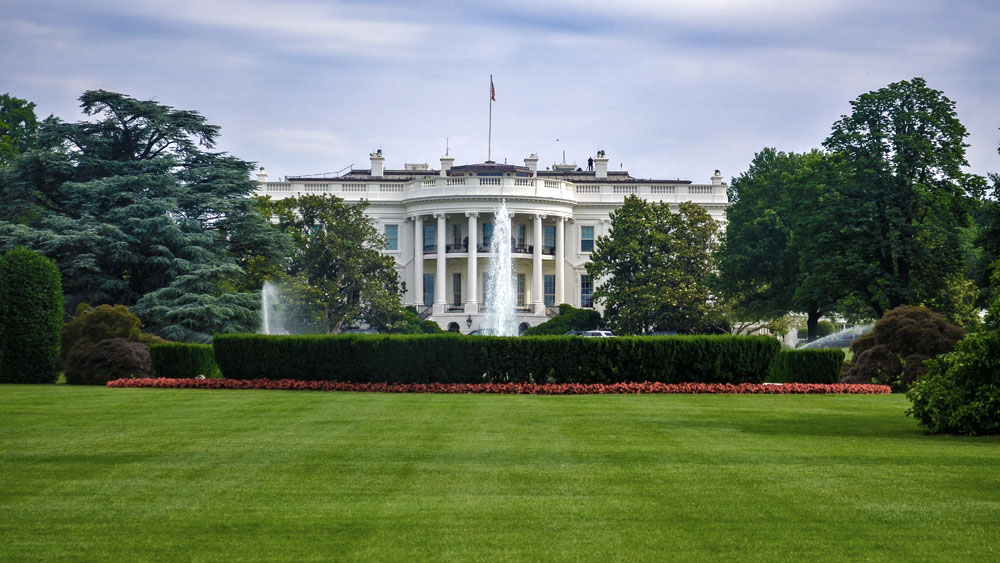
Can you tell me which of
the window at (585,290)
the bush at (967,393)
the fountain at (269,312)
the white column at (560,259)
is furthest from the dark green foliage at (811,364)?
the window at (585,290)

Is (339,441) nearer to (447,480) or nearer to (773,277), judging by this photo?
(447,480)

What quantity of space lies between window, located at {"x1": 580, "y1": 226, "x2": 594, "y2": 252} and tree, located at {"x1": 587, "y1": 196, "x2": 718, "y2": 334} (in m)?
18.3

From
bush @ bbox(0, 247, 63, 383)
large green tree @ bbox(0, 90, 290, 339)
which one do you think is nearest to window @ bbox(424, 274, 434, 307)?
large green tree @ bbox(0, 90, 290, 339)

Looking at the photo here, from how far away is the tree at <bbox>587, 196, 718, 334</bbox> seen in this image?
56.2 m

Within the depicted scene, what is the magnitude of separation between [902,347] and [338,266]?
36507 millimetres

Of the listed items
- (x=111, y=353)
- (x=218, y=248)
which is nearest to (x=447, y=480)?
(x=111, y=353)

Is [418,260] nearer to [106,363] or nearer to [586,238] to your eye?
[586,238]

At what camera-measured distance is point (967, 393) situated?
14.5 m

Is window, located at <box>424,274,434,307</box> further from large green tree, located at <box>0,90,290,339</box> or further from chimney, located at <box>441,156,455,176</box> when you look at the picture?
large green tree, located at <box>0,90,290,339</box>

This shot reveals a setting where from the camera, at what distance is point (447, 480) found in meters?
10.2

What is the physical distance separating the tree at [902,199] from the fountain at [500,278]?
900 inches

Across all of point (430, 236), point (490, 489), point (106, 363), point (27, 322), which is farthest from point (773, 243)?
point (490, 489)

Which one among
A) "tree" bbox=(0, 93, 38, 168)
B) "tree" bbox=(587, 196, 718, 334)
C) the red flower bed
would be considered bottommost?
the red flower bed

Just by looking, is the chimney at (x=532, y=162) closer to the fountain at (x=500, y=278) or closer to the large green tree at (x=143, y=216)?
the fountain at (x=500, y=278)
